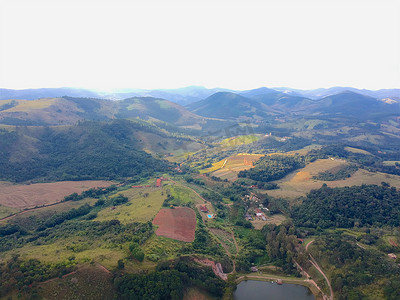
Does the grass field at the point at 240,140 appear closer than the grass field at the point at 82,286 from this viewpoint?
No

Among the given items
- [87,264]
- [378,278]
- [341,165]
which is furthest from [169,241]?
[341,165]

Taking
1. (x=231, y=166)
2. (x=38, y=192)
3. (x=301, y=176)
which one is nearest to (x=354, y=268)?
(x=301, y=176)

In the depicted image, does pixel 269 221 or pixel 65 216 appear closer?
pixel 65 216

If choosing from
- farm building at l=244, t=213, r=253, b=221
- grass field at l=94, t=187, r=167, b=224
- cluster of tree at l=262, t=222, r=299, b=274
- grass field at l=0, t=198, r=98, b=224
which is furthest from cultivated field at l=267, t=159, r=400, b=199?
grass field at l=0, t=198, r=98, b=224

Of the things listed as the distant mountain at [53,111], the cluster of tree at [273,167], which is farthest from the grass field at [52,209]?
the distant mountain at [53,111]

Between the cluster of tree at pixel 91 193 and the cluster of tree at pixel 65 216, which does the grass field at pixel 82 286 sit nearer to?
the cluster of tree at pixel 65 216

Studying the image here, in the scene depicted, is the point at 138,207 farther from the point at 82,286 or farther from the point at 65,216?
the point at 82,286

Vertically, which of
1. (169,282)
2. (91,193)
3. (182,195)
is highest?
(169,282)

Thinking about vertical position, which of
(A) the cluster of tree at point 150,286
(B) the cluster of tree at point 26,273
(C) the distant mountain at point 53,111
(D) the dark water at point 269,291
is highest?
(C) the distant mountain at point 53,111
